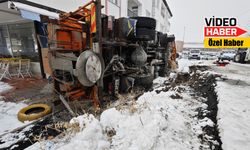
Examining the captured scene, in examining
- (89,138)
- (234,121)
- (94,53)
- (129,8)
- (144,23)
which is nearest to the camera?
(89,138)

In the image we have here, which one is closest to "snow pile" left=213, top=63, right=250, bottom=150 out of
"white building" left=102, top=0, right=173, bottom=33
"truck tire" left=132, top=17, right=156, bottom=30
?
"truck tire" left=132, top=17, right=156, bottom=30

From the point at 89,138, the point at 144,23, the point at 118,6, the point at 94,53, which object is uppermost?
the point at 118,6

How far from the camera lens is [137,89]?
469 centimetres

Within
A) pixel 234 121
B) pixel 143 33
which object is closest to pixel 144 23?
pixel 143 33

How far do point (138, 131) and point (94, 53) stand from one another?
1787 millimetres

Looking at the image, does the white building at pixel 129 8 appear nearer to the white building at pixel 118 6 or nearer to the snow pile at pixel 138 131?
the white building at pixel 118 6

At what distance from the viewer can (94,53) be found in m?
2.88

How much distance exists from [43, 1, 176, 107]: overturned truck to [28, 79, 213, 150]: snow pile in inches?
40.5

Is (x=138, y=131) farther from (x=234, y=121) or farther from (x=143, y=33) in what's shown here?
(x=143, y=33)

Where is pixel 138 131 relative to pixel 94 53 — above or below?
below

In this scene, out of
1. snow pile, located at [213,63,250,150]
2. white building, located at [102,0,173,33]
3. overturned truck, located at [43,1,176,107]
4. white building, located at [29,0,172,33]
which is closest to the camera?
snow pile, located at [213,63,250,150]

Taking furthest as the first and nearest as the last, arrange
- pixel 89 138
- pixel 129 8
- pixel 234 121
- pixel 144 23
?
pixel 129 8 → pixel 144 23 → pixel 234 121 → pixel 89 138

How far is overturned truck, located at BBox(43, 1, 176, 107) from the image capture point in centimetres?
296

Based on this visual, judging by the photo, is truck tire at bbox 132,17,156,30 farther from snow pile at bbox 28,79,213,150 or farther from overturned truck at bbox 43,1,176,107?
snow pile at bbox 28,79,213,150
